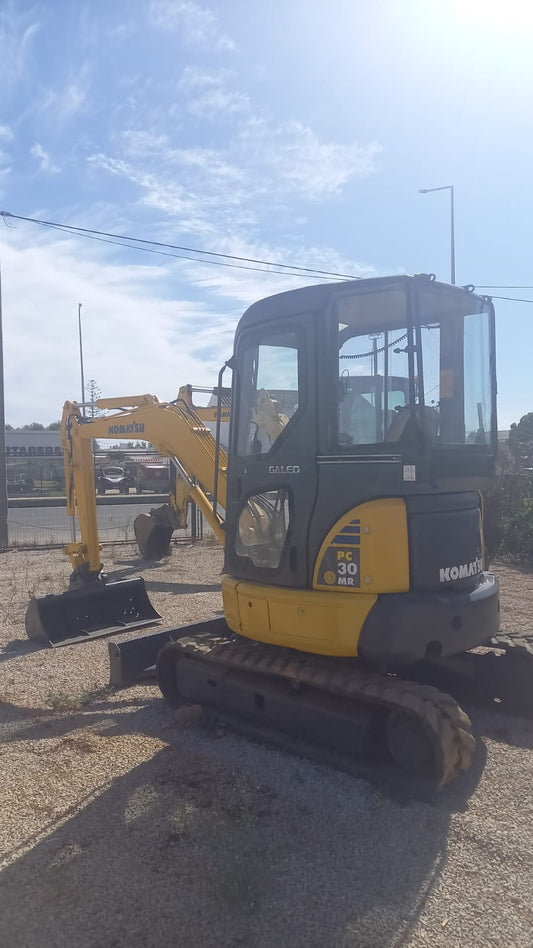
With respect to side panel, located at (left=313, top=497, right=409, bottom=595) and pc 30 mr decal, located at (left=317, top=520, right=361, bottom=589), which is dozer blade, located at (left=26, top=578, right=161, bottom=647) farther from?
side panel, located at (left=313, top=497, right=409, bottom=595)

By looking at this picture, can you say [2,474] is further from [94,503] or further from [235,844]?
[235,844]

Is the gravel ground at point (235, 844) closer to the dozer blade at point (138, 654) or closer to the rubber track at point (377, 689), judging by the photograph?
the rubber track at point (377, 689)

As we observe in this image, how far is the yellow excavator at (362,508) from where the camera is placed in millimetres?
4508

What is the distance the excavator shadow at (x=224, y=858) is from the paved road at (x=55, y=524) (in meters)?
13.0

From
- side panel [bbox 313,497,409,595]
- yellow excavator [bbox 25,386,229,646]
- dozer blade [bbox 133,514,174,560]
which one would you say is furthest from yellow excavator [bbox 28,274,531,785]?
dozer blade [bbox 133,514,174,560]

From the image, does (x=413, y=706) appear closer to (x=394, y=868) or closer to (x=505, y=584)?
(x=394, y=868)

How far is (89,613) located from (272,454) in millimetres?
4385

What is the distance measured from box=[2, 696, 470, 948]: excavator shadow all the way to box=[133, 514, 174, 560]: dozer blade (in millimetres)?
9253

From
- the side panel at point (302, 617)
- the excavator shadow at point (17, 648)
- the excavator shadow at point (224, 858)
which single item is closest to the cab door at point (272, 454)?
the side panel at point (302, 617)

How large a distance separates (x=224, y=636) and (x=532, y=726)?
2589 millimetres

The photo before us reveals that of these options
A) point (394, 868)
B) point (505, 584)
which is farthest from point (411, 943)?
point (505, 584)

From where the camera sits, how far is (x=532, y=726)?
18.0 ft

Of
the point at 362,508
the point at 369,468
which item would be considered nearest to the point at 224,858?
the point at 362,508

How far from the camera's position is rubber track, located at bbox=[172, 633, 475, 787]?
14.0 ft
